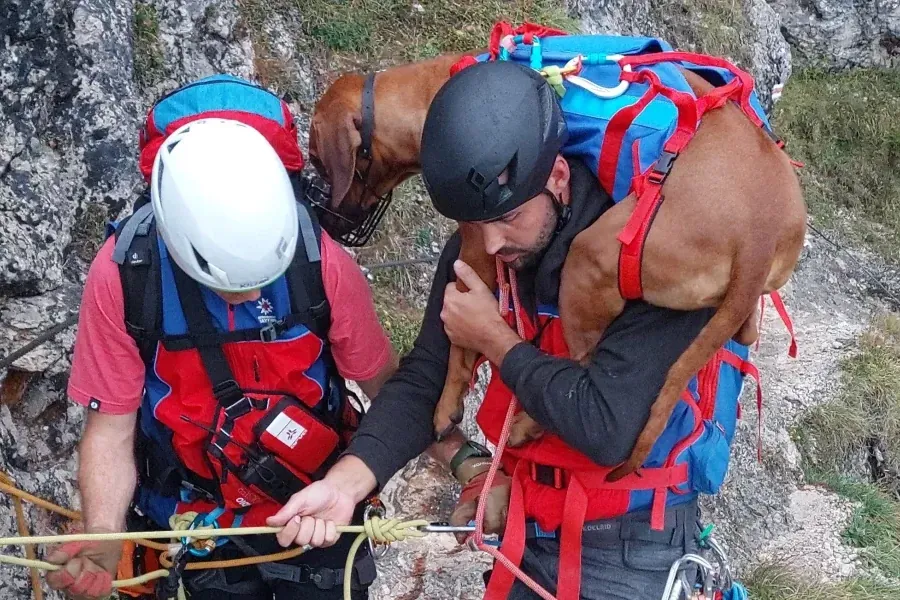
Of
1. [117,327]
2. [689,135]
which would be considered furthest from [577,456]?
[117,327]

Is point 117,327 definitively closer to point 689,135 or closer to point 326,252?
point 326,252

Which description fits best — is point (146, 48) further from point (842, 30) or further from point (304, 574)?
point (842, 30)

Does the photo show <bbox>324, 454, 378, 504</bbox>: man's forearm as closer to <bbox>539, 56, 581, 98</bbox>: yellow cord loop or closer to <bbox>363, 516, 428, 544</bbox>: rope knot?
<bbox>363, 516, 428, 544</bbox>: rope knot

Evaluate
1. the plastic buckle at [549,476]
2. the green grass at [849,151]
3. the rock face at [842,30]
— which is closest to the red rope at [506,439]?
the plastic buckle at [549,476]

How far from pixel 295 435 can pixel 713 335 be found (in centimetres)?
123

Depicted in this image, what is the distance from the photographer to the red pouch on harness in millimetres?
2582

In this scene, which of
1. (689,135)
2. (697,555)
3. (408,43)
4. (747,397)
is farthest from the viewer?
(747,397)

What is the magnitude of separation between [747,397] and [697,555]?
5044 mm

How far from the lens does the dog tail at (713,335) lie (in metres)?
2.11

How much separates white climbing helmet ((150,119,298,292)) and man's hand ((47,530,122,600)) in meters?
0.77

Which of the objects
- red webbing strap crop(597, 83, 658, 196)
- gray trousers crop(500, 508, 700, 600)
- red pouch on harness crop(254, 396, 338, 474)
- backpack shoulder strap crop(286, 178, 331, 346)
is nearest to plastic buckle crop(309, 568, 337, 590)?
red pouch on harness crop(254, 396, 338, 474)

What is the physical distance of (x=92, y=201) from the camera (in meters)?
4.20

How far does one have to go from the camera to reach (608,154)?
2.15 m

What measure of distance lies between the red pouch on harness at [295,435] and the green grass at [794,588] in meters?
3.85
